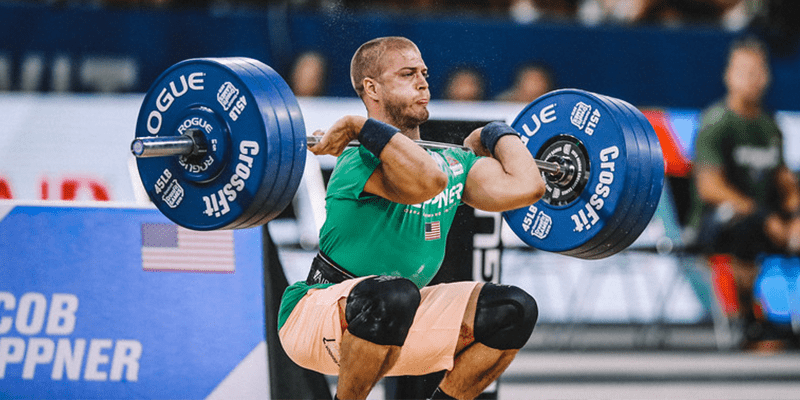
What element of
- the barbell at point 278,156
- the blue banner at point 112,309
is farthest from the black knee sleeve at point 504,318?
the blue banner at point 112,309

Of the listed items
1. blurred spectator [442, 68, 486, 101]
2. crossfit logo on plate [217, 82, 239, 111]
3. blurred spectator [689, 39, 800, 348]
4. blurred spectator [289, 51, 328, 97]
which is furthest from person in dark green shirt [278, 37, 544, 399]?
blurred spectator [689, 39, 800, 348]

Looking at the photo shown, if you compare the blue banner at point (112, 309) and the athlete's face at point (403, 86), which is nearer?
the athlete's face at point (403, 86)

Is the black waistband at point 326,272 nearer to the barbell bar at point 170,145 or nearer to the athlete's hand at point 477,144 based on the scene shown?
the barbell bar at point 170,145

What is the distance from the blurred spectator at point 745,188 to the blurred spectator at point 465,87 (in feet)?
6.06

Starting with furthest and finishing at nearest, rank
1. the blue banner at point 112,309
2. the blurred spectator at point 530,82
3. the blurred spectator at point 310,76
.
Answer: the blurred spectator at point 530,82 → the blurred spectator at point 310,76 → the blue banner at point 112,309

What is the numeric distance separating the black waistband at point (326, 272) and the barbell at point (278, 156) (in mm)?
266

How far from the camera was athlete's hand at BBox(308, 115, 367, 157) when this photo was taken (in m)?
2.70

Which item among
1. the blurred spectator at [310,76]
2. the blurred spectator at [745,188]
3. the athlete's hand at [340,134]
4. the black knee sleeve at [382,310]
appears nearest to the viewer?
the black knee sleeve at [382,310]

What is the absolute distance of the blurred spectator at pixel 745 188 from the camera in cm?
648

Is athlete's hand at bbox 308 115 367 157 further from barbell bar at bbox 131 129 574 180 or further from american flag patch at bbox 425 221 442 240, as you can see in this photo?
Result: american flag patch at bbox 425 221 442 240

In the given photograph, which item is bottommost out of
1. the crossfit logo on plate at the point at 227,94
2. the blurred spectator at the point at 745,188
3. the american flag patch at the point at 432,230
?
the blurred spectator at the point at 745,188

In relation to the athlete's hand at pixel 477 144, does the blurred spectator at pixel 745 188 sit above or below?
below

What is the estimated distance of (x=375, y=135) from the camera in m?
2.63

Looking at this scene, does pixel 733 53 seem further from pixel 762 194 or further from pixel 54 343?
pixel 54 343
